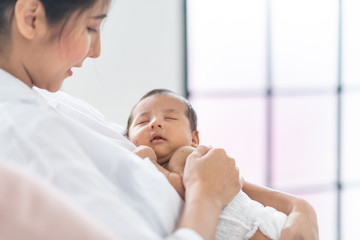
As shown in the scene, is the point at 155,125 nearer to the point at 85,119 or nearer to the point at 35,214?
the point at 85,119

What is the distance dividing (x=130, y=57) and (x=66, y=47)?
5.38ft

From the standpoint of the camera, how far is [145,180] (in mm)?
817

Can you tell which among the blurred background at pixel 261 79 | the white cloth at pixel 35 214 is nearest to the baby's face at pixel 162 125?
the white cloth at pixel 35 214

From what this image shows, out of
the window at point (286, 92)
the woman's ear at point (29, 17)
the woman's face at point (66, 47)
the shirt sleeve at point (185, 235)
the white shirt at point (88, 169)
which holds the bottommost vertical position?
the window at point (286, 92)

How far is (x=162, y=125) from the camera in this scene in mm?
1392

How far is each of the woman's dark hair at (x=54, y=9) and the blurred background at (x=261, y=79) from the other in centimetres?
154

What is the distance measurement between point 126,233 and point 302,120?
2.63 meters

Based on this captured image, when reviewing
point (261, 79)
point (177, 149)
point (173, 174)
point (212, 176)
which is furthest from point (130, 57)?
point (212, 176)

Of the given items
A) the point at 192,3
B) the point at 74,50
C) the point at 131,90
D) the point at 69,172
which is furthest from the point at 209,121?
the point at 69,172

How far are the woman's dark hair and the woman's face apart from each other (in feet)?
0.05

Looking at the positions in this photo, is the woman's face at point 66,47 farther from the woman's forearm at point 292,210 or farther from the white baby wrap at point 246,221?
the woman's forearm at point 292,210

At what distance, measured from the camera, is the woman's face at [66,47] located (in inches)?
34.8

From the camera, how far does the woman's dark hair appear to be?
32.8 inches

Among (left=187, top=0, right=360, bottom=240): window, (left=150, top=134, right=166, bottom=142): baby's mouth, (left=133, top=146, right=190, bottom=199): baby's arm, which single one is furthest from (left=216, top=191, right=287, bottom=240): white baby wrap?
(left=187, top=0, right=360, bottom=240): window
